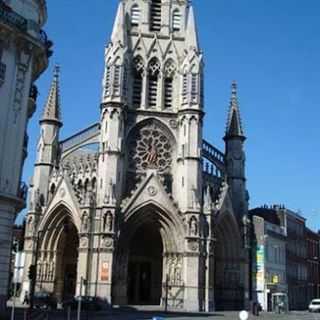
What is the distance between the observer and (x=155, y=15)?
5747 cm

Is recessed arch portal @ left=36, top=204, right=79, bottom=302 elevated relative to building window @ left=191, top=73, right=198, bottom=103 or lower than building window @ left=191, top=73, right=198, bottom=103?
lower

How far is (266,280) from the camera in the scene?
5975 centimetres

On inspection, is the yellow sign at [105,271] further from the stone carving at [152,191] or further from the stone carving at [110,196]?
the stone carving at [152,191]

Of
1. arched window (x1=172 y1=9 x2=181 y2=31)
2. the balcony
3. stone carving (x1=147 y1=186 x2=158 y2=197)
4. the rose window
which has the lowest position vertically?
stone carving (x1=147 y1=186 x2=158 y2=197)

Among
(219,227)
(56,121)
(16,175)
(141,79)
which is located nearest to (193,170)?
(219,227)

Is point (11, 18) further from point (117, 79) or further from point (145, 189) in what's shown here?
point (117, 79)

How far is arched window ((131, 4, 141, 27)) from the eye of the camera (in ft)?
186

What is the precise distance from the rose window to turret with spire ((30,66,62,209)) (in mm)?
7451

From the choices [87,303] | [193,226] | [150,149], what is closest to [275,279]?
[193,226]

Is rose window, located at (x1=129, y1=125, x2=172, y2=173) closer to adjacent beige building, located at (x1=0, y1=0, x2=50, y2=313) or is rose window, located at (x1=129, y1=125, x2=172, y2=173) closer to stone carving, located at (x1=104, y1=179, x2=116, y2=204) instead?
stone carving, located at (x1=104, y1=179, x2=116, y2=204)

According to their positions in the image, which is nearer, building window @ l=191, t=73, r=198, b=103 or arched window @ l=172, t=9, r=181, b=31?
building window @ l=191, t=73, r=198, b=103

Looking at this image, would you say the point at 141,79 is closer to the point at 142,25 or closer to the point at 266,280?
the point at 142,25

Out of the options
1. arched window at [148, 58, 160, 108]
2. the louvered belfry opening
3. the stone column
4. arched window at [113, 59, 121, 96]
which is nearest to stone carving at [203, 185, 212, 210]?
arched window at [148, 58, 160, 108]

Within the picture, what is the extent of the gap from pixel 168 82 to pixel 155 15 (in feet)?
23.9
